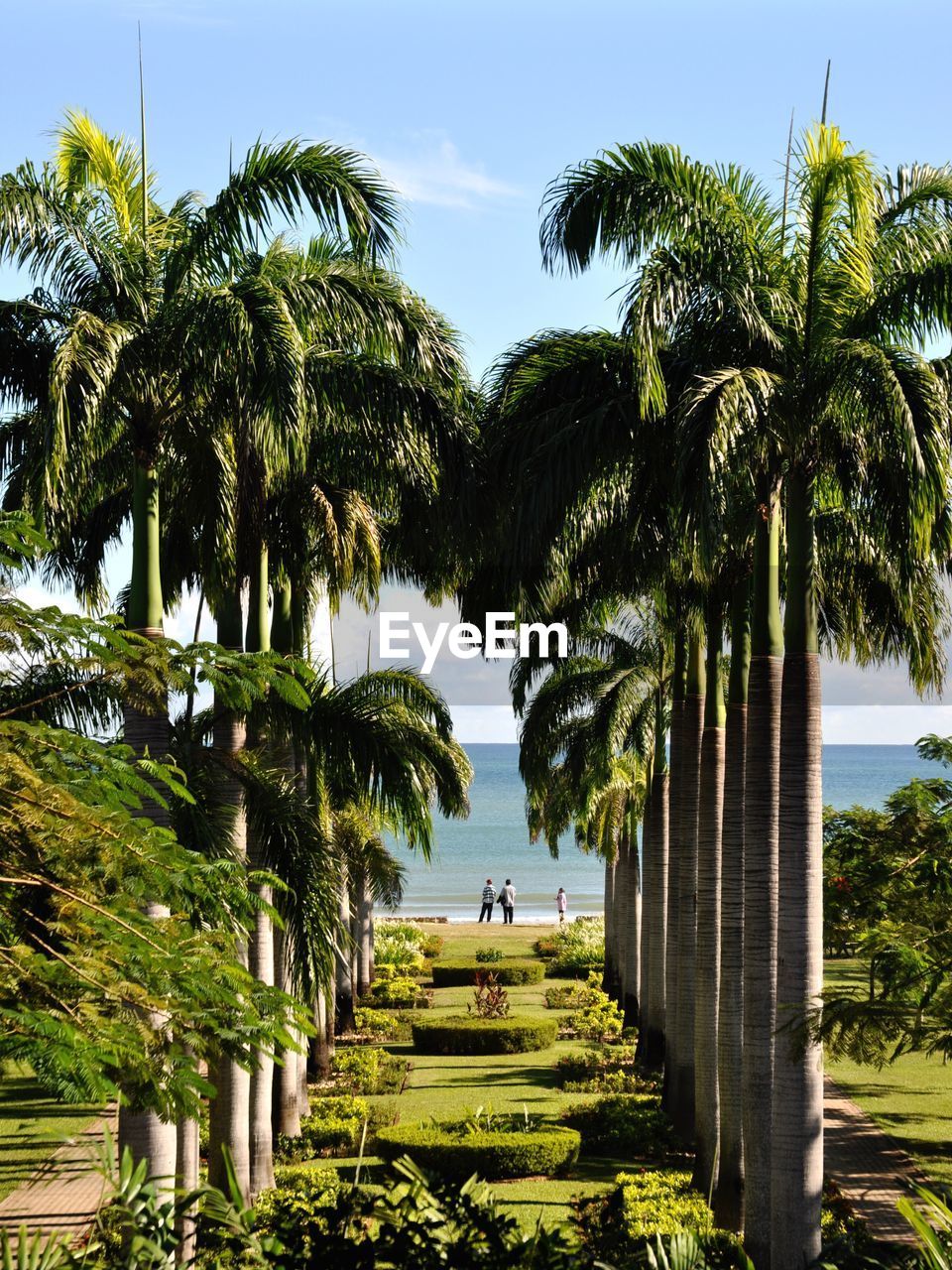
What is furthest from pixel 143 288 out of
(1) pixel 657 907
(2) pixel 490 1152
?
(1) pixel 657 907

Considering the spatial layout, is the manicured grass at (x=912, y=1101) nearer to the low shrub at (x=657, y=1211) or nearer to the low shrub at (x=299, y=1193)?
the low shrub at (x=657, y=1211)

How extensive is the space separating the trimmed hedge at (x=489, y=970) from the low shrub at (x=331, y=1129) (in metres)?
16.8

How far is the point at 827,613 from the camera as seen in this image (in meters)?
18.8

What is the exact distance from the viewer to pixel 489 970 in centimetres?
3738

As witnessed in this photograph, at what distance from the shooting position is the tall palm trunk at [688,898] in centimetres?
1981

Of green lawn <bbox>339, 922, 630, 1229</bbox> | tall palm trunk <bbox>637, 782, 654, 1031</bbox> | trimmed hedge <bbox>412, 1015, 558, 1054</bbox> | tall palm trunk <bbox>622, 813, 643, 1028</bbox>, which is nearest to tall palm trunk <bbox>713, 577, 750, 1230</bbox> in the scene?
green lawn <bbox>339, 922, 630, 1229</bbox>

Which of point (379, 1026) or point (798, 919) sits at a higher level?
point (798, 919)

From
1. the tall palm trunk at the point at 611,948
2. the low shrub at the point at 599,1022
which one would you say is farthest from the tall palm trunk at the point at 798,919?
the tall palm trunk at the point at 611,948

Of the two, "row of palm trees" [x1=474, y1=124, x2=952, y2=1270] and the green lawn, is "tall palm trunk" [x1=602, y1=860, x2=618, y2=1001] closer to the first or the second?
the green lawn

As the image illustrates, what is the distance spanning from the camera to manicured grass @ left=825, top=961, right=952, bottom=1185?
1944 cm

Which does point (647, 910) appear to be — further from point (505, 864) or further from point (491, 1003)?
point (505, 864)

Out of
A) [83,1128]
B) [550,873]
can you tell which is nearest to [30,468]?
[83,1128]

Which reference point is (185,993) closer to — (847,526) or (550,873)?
(847,526)

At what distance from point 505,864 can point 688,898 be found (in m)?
98.6
